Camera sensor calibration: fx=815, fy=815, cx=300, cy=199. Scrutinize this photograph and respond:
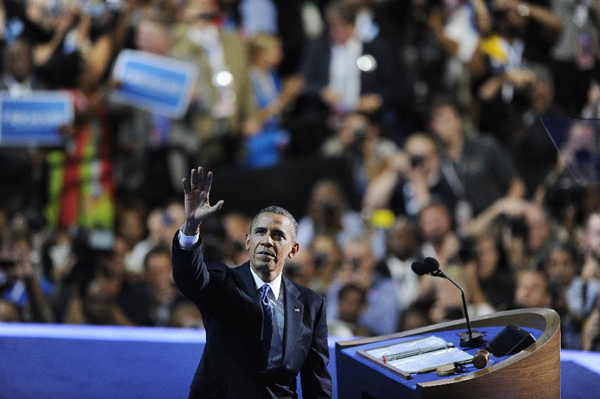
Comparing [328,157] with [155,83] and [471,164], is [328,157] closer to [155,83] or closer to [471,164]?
[471,164]

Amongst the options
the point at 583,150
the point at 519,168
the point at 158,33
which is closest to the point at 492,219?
the point at 519,168

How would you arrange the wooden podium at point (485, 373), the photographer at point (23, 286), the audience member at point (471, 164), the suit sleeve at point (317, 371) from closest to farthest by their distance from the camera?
the wooden podium at point (485, 373), the suit sleeve at point (317, 371), the audience member at point (471, 164), the photographer at point (23, 286)

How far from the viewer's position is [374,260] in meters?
4.90

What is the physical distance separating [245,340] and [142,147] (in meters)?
3.53

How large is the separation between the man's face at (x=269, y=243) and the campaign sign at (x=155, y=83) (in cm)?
340

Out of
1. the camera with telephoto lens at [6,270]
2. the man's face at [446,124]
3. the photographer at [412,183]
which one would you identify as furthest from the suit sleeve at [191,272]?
the camera with telephoto lens at [6,270]

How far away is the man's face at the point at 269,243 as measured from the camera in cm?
218

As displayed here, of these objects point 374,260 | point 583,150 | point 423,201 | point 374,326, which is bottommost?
point 374,326

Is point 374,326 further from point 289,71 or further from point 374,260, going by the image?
point 289,71

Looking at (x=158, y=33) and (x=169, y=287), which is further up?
(x=158, y=33)

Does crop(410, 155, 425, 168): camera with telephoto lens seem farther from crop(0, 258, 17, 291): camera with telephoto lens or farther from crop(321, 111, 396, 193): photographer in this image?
crop(0, 258, 17, 291): camera with telephoto lens

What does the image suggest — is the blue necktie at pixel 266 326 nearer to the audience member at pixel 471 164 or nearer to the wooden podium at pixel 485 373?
the wooden podium at pixel 485 373

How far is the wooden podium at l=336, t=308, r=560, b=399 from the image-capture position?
2023mm

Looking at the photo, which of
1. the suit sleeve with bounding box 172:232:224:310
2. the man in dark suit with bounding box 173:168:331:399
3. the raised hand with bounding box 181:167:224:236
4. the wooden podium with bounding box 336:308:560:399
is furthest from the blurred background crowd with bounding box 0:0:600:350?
the raised hand with bounding box 181:167:224:236
